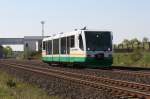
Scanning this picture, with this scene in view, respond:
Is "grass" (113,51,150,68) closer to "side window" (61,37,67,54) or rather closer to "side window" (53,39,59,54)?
"side window" (53,39,59,54)

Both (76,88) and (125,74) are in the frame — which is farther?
→ (125,74)

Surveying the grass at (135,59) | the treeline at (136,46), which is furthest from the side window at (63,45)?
the treeline at (136,46)

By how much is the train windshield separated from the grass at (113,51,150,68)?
9.36 m

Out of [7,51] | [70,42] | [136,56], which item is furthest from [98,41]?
[7,51]

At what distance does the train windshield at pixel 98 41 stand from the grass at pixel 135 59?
9.36m

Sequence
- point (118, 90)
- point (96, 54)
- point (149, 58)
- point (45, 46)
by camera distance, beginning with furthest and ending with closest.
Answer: point (45, 46), point (149, 58), point (96, 54), point (118, 90)

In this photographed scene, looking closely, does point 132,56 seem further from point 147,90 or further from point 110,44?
point 147,90

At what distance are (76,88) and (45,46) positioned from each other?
92.2 feet

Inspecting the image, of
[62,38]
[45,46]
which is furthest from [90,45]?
[45,46]

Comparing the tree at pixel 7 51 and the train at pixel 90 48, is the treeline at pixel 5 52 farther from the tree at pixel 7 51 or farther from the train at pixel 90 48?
the train at pixel 90 48

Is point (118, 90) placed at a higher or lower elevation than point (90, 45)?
lower

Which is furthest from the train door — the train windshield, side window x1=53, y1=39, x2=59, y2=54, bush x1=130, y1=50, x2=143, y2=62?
bush x1=130, y1=50, x2=143, y2=62

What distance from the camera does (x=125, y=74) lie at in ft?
91.7

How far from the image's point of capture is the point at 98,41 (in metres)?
34.6
